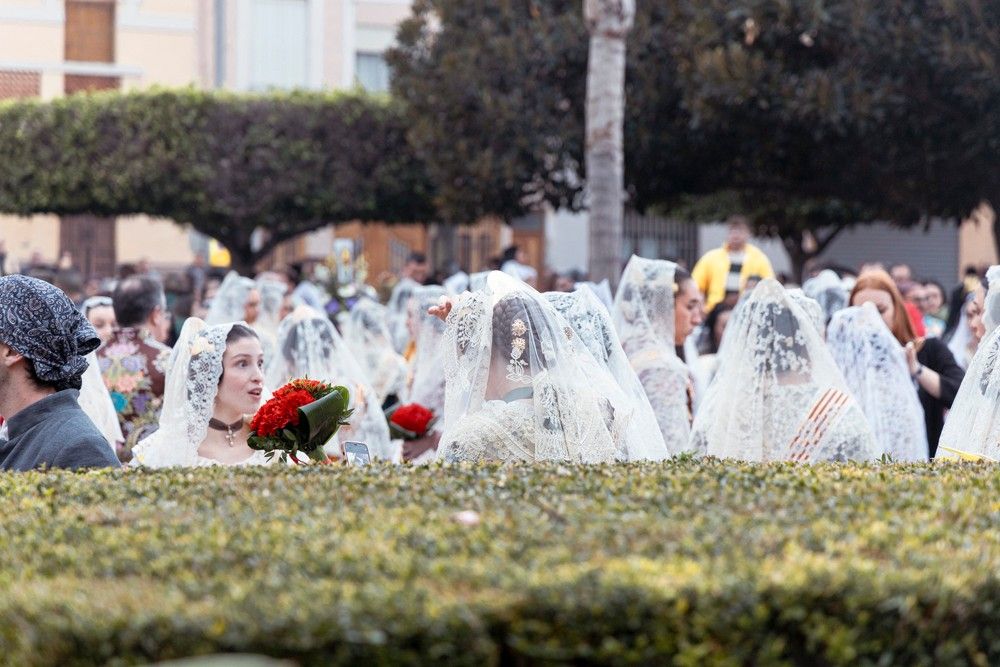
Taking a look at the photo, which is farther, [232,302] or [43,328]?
[232,302]

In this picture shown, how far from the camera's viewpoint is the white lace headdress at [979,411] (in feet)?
20.8

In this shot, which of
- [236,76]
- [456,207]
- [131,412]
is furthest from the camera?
[236,76]

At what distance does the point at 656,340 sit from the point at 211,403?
2708mm

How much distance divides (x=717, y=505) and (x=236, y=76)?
3416 cm

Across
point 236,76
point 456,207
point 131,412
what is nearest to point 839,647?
point 131,412

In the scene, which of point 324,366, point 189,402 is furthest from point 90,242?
point 189,402

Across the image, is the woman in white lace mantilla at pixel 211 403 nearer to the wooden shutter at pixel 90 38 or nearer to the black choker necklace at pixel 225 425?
the black choker necklace at pixel 225 425

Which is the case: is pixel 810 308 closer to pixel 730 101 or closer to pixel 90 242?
pixel 730 101

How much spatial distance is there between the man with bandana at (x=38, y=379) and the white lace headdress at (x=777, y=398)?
10.6 ft

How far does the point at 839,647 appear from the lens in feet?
9.82

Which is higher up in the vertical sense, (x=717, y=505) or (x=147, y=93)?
(x=147, y=93)

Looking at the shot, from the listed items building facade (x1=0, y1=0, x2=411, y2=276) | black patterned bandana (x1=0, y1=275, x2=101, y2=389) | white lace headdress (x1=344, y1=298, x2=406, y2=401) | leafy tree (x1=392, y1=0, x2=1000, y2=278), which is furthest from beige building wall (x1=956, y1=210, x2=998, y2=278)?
black patterned bandana (x1=0, y1=275, x2=101, y2=389)

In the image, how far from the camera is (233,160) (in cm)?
2623

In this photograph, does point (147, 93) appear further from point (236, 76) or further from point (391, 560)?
point (391, 560)
